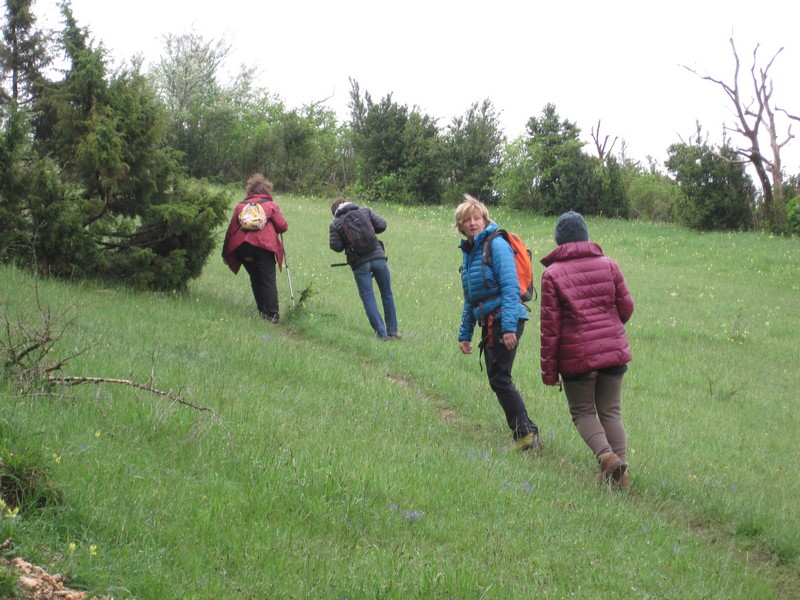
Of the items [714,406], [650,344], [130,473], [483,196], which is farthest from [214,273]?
[483,196]

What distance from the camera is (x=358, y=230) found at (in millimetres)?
11062

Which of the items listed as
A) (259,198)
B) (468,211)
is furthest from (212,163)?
(468,211)

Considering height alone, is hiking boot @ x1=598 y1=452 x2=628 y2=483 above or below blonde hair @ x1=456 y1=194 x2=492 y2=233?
below

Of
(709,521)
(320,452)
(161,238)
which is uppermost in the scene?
(161,238)

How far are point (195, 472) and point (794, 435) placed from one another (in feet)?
24.4

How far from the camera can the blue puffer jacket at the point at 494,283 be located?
6.90 m

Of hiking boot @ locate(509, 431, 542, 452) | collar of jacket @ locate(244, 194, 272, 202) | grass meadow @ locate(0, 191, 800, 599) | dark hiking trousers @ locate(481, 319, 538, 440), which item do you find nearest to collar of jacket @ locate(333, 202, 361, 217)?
collar of jacket @ locate(244, 194, 272, 202)

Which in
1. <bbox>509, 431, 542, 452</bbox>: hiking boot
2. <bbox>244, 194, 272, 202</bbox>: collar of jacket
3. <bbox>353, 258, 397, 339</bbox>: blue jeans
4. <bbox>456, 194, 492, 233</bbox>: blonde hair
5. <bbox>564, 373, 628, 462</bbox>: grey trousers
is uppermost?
<bbox>244, 194, 272, 202</bbox>: collar of jacket

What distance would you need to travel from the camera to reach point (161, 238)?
1144cm

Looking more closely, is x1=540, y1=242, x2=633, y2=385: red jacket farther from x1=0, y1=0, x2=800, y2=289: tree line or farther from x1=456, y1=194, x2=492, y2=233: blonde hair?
x1=0, y1=0, x2=800, y2=289: tree line

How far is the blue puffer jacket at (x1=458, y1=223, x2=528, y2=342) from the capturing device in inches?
272

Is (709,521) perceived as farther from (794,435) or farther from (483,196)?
(483,196)

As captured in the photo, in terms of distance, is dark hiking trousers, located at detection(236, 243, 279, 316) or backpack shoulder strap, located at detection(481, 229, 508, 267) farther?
dark hiking trousers, located at detection(236, 243, 279, 316)

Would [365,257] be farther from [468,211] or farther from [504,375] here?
[504,375]
